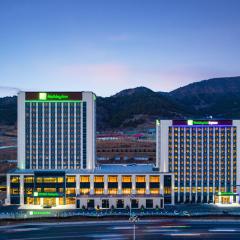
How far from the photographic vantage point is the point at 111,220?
295 ft

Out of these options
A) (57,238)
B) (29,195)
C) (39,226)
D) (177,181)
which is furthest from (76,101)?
(57,238)

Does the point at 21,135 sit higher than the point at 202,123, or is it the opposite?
the point at 202,123

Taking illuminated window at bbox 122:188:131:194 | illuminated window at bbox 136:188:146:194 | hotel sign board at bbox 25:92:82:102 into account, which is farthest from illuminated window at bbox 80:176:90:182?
hotel sign board at bbox 25:92:82:102

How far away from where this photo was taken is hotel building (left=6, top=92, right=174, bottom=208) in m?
111

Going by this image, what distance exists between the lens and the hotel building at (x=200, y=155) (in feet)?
381

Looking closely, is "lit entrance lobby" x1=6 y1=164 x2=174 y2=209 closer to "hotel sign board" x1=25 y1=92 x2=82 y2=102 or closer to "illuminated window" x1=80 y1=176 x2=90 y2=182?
"illuminated window" x1=80 y1=176 x2=90 y2=182

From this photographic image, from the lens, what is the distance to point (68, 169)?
11931 centimetres

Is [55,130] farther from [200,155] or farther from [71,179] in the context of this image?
[200,155]

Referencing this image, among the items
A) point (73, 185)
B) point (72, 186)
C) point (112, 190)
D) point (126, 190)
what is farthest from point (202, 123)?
point (72, 186)

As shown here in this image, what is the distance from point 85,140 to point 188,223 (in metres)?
44.8

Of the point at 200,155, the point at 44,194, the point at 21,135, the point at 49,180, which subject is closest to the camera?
the point at 44,194

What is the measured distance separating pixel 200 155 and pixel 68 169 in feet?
127

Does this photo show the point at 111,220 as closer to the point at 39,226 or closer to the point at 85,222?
the point at 85,222

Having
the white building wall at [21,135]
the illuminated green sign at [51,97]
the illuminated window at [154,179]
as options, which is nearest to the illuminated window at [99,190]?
the illuminated window at [154,179]
